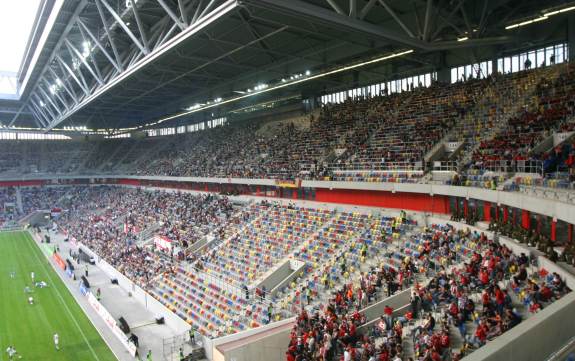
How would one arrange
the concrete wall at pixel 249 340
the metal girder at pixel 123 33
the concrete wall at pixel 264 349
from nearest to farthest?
the concrete wall at pixel 264 349 < the concrete wall at pixel 249 340 < the metal girder at pixel 123 33

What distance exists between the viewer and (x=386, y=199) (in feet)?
82.6

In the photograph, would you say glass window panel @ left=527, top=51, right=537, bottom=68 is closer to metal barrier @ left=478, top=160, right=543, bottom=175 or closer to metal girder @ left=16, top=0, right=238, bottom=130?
metal barrier @ left=478, top=160, right=543, bottom=175

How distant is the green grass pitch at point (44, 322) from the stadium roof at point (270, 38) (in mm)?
15803

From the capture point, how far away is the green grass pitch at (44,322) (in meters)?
20.7

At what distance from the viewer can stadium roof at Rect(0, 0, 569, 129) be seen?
2034 centimetres

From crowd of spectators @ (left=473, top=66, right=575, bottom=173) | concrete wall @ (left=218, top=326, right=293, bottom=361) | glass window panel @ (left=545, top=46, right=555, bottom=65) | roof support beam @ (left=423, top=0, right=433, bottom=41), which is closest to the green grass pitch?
concrete wall @ (left=218, top=326, right=293, bottom=361)

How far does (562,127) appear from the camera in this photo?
1806 cm

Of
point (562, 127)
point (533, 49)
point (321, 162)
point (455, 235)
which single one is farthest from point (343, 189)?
point (533, 49)

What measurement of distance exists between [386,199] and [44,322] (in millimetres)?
21577

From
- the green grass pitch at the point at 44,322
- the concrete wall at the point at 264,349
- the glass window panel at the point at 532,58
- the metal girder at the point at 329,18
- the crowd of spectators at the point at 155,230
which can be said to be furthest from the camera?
the crowd of spectators at the point at 155,230

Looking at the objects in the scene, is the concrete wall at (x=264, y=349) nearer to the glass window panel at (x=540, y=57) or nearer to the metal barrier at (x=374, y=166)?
the metal barrier at (x=374, y=166)

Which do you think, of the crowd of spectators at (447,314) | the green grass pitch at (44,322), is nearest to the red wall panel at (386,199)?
the crowd of spectators at (447,314)

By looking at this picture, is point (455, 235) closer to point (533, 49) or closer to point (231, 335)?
point (231, 335)

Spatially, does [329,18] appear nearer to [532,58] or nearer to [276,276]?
[276,276]
